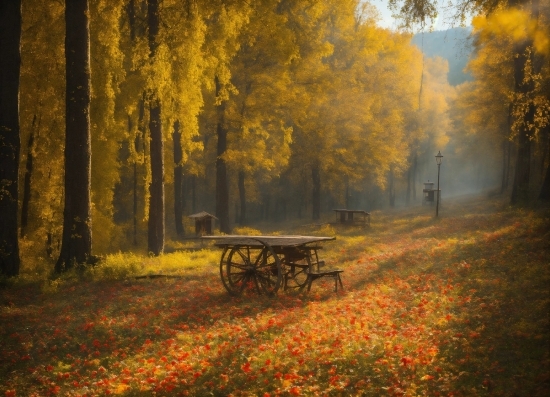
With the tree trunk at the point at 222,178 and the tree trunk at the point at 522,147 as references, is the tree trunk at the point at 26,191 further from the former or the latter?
the tree trunk at the point at 522,147

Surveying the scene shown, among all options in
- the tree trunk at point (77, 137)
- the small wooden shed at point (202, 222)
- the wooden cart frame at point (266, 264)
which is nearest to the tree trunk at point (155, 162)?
the tree trunk at point (77, 137)

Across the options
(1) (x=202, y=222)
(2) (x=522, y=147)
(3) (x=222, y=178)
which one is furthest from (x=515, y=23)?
(1) (x=202, y=222)

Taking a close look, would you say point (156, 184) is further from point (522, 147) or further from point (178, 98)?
point (522, 147)

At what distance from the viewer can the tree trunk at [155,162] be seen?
52.4ft

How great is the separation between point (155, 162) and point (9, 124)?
5.44m

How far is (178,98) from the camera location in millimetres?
15672

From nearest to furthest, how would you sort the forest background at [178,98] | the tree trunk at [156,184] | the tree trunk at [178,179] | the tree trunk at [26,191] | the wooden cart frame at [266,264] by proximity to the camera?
the wooden cart frame at [266,264], the forest background at [178,98], the tree trunk at [26,191], the tree trunk at [156,184], the tree trunk at [178,179]

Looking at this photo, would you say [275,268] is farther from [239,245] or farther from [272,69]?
[272,69]

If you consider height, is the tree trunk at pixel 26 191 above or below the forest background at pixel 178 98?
below

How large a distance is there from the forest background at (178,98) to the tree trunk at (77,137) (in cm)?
3

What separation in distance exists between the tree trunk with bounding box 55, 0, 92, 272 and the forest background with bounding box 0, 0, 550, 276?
0.03m

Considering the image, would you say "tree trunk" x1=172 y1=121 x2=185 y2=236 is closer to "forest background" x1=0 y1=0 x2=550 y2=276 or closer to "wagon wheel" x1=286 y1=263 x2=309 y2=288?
"forest background" x1=0 y1=0 x2=550 y2=276

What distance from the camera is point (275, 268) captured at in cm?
1207

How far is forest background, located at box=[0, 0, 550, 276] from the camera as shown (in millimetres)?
12766
